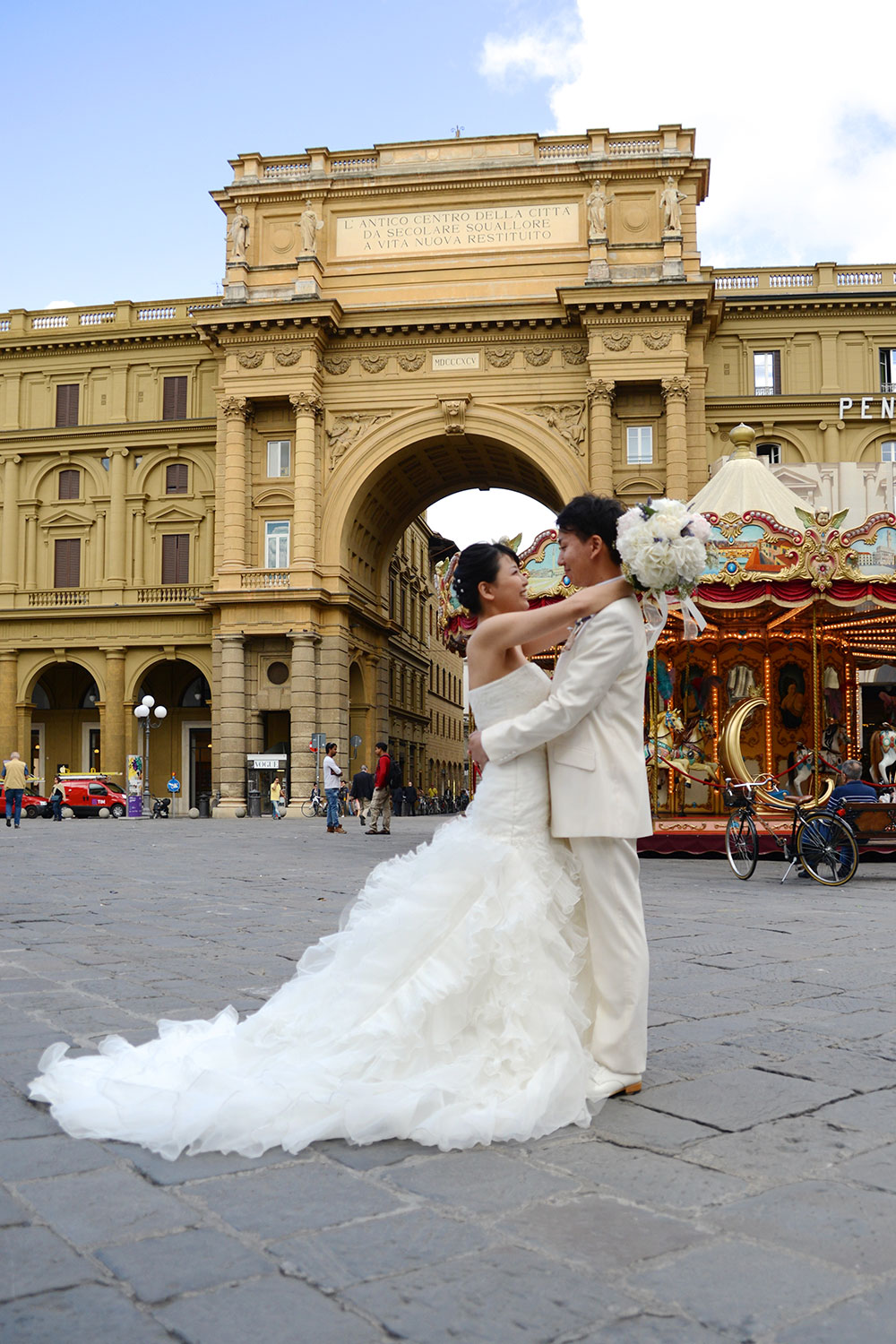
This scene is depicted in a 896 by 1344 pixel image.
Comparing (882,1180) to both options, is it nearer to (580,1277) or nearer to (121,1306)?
(580,1277)

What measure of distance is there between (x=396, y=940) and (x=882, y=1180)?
1567mm

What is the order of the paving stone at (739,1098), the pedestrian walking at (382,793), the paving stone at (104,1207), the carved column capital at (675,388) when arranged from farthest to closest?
the carved column capital at (675,388), the pedestrian walking at (382,793), the paving stone at (739,1098), the paving stone at (104,1207)

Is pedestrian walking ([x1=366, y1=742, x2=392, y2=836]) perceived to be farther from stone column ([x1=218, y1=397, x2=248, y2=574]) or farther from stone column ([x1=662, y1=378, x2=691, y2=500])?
stone column ([x1=662, y1=378, x2=691, y2=500])

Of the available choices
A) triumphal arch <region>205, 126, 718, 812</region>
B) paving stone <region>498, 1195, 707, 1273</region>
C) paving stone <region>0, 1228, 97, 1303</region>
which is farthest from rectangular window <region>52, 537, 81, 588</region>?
paving stone <region>498, 1195, 707, 1273</region>

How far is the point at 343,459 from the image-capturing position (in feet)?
119

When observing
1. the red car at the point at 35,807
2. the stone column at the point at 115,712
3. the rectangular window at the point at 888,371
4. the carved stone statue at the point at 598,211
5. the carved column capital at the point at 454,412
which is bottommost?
the red car at the point at 35,807

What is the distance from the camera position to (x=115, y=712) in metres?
40.5

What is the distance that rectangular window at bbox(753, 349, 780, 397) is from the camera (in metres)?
37.8

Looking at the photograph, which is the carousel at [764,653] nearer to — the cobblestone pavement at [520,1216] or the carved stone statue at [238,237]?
the cobblestone pavement at [520,1216]

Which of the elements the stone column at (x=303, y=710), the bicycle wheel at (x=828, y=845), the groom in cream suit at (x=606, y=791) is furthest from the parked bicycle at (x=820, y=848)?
the stone column at (x=303, y=710)

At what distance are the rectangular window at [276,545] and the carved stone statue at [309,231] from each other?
8.07 m

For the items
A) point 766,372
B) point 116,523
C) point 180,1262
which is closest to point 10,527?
point 116,523

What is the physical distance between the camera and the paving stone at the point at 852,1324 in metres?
2.24

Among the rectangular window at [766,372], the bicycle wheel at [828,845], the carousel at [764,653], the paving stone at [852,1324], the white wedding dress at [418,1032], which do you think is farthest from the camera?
the rectangular window at [766,372]
